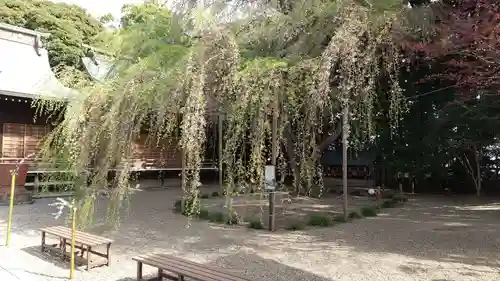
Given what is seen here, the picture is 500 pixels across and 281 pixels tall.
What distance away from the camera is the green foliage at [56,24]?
16.7 meters

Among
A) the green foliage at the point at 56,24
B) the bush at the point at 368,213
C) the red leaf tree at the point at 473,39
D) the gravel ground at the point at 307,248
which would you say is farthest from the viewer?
the green foliage at the point at 56,24

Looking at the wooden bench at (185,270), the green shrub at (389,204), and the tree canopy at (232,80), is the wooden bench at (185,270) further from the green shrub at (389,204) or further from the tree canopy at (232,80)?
the green shrub at (389,204)

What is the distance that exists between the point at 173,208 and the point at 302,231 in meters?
3.64

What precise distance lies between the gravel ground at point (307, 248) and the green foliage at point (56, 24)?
10222 mm

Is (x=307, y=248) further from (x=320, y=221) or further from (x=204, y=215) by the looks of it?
(x=204, y=215)

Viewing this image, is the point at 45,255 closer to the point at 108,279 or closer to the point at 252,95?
the point at 108,279

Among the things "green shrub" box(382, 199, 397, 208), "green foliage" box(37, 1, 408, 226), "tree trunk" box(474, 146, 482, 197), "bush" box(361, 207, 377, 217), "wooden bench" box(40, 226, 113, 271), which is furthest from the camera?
"tree trunk" box(474, 146, 482, 197)

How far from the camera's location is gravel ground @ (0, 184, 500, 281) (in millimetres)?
4324

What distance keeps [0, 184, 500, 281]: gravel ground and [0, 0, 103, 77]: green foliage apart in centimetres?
1022

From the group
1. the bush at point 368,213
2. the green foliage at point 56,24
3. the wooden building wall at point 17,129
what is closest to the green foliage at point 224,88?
the bush at point 368,213

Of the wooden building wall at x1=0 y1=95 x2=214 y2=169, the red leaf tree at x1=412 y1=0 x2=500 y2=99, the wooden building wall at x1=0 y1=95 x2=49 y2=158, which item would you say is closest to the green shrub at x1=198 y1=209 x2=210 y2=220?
the wooden building wall at x1=0 y1=95 x2=214 y2=169

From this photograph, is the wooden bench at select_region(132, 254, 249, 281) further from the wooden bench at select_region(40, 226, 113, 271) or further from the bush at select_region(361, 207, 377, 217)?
the bush at select_region(361, 207, 377, 217)

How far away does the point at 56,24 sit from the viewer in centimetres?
1770

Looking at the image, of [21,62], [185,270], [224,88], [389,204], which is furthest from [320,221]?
[21,62]
